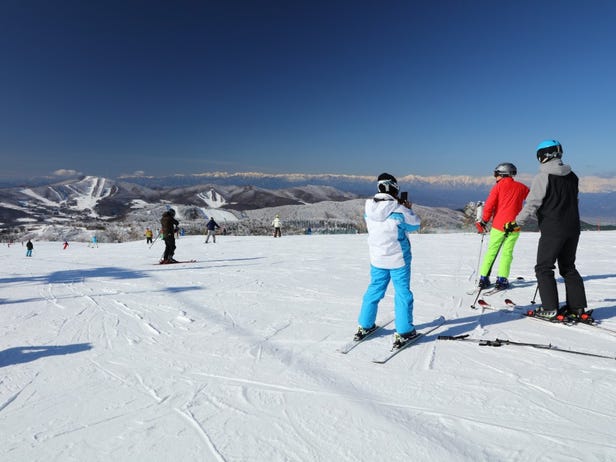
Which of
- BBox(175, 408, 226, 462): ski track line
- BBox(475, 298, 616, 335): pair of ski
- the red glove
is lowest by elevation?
BBox(175, 408, 226, 462): ski track line

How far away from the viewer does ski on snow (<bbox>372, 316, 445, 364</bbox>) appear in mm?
3596

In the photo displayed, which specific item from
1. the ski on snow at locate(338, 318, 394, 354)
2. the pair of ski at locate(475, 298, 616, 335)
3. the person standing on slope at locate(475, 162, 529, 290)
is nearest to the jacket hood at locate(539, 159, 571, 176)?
the person standing on slope at locate(475, 162, 529, 290)

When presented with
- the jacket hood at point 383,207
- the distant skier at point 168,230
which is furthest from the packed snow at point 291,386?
the distant skier at point 168,230

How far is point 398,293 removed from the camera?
3779 millimetres

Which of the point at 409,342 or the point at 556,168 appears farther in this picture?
the point at 556,168

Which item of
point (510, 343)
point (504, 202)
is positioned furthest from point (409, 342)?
point (504, 202)

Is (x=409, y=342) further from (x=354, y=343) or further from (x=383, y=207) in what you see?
(x=383, y=207)

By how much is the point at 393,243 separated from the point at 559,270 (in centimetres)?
261

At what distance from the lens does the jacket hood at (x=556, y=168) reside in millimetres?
4352

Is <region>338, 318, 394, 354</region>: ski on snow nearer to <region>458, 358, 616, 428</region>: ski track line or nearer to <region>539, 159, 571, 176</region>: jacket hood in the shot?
<region>458, 358, 616, 428</region>: ski track line

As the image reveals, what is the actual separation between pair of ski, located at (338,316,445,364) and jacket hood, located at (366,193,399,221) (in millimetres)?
1475

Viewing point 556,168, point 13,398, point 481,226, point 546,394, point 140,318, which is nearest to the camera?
point 546,394

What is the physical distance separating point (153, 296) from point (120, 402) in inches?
168

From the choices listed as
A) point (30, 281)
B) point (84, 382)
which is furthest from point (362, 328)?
point (30, 281)
